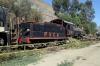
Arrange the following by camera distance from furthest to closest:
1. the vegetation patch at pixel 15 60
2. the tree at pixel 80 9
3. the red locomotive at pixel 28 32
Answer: the tree at pixel 80 9, the red locomotive at pixel 28 32, the vegetation patch at pixel 15 60

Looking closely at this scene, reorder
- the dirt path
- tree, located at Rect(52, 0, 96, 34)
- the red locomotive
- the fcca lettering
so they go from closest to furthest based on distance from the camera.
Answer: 1. the dirt path
2. the red locomotive
3. the fcca lettering
4. tree, located at Rect(52, 0, 96, 34)

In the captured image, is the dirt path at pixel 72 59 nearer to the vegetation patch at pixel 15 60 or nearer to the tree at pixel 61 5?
the vegetation patch at pixel 15 60

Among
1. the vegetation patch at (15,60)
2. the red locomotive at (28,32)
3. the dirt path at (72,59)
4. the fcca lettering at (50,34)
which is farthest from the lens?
the fcca lettering at (50,34)

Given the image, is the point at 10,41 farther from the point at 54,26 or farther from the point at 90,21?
the point at 90,21

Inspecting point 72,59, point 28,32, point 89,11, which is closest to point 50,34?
point 28,32

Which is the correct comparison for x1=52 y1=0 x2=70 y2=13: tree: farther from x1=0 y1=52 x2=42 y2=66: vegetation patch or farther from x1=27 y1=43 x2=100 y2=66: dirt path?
x1=0 y1=52 x2=42 y2=66: vegetation patch

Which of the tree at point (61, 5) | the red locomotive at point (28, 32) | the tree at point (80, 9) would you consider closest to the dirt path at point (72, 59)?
the red locomotive at point (28, 32)

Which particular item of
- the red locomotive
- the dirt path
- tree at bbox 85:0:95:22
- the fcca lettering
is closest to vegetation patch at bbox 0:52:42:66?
the dirt path

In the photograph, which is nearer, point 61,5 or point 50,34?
point 50,34

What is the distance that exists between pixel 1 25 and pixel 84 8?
54955 mm

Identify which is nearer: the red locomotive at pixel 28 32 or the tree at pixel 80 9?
the red locomotive at pixel 28 32

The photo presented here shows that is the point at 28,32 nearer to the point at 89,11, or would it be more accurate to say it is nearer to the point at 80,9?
the point at 80,9

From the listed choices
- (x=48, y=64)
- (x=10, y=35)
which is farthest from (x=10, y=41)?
(x=48, y=64)

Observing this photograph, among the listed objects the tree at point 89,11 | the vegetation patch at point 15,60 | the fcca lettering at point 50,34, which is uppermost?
the tree at point 89,11
